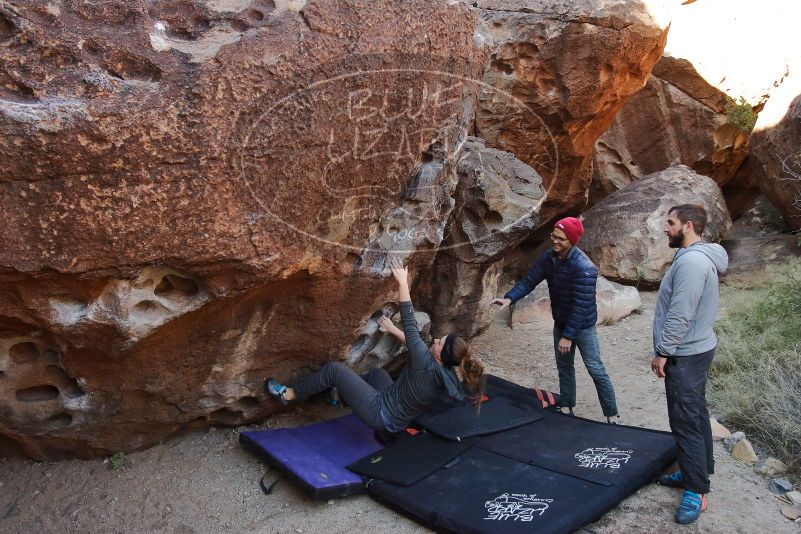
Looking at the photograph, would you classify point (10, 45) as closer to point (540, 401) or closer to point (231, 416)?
point (231, 416)

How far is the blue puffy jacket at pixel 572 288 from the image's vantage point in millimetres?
4039

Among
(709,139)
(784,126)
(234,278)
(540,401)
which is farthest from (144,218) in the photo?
(709,139)

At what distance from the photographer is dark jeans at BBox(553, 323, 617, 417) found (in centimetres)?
414

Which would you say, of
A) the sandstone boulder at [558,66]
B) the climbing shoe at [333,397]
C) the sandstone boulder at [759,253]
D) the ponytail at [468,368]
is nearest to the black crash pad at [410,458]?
the ponytail at [468,368]

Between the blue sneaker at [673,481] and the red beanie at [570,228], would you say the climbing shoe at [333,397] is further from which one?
the blue sneaker at [673,481]

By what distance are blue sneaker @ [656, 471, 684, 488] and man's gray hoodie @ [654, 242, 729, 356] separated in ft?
2.36

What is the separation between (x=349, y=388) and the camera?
3.92 meters

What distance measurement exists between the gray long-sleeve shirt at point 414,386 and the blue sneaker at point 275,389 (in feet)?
2.03

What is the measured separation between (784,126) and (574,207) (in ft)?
7.68

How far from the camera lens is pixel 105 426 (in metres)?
3.77

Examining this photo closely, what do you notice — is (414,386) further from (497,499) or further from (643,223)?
(643,223)

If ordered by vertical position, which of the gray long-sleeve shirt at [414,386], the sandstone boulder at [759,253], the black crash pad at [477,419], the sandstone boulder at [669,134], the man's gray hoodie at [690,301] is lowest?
the black crash pad at [477,419]

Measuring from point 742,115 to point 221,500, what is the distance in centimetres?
816

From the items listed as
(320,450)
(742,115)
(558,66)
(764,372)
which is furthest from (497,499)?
(742,115)
